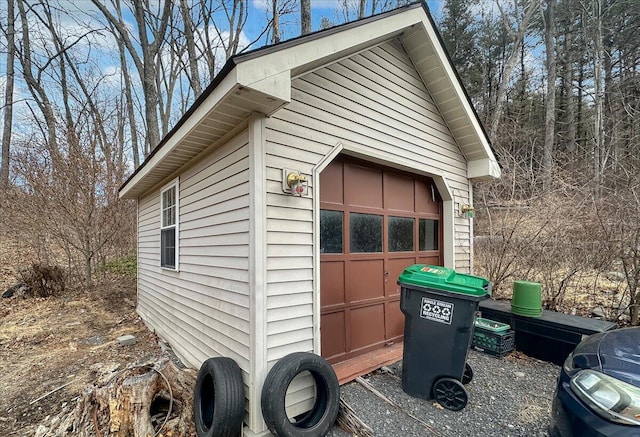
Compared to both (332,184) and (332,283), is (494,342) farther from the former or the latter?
(332,184)

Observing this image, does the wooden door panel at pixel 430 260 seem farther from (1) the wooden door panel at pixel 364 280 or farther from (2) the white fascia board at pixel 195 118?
(2) the white fascia board at pixel 195 118

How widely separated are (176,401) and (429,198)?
→ 4193 millimetres

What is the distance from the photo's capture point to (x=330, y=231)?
352 cm

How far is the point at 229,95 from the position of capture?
2348 mm

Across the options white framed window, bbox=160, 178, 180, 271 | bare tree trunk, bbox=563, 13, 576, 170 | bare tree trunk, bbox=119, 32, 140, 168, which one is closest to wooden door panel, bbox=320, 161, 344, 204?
white framed window, bbox=160, 178, 180, 271

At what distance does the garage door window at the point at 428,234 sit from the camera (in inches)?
189

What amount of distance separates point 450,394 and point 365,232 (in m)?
1.90

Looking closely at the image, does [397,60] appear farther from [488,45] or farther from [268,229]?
[488,45]

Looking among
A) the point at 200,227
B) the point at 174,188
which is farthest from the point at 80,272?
the point at 200,227

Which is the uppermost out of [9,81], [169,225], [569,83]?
[569,83]

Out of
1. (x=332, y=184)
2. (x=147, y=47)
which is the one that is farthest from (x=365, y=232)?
(x=147, y=47)

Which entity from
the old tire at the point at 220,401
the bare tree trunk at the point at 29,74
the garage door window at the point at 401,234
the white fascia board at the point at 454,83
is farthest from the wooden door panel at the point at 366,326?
the bare tree trunk at the point at 29,74

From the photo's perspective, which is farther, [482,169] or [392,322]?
[482,169]

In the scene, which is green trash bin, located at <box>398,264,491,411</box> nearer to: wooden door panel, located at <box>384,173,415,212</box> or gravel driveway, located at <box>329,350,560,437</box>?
gravel driveway, located at <box>329,350,560,437</box>
